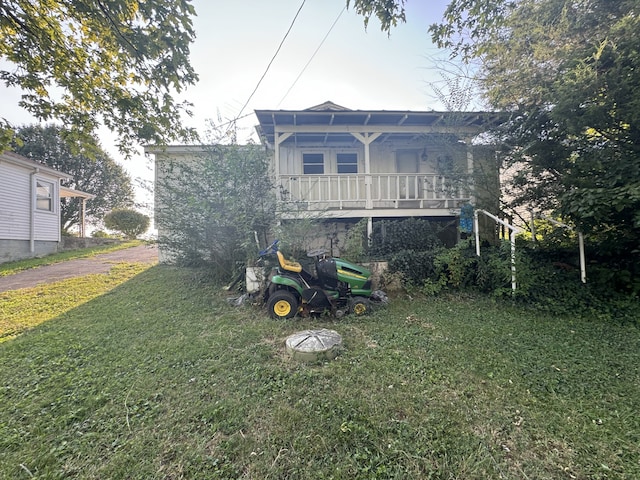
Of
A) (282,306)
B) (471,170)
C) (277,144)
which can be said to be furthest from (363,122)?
(282,306)

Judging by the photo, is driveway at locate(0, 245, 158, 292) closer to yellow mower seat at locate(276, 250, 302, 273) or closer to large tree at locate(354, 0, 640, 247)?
yellow mower seat at locate(276, 250, 302, 273)

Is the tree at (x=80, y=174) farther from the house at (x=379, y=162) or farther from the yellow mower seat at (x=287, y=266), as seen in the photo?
the yellow mower seat at (x=287, y=266)

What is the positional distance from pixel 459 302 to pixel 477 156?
3.51 metres

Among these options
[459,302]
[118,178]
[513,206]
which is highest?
[118,178]

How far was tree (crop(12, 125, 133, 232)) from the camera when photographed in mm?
18969

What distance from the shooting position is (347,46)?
6.10 metres

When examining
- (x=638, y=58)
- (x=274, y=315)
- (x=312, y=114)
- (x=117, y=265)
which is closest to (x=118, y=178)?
(x=117, y=265)

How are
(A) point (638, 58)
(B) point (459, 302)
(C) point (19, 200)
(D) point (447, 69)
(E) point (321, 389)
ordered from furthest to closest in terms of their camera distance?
(C) point (19, 200) < (D) point (447, 69) < (B) point (459, 302) < (A) point (638, 58) < (E) point (321, 389)

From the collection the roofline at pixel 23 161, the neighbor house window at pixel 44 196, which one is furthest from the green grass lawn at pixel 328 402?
the neighbor house window at pixel 44 196

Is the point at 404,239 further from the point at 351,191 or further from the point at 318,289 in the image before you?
the point at 318,289

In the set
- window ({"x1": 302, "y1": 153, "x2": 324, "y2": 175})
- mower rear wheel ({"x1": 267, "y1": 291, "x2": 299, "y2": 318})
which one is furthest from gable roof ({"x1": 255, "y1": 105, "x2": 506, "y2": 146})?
mower rear wheel ({"x1": 267, "y1": 291, "x2": 299, "y2": 318})

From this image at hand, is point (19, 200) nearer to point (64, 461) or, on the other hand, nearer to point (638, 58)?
point (64, 461)

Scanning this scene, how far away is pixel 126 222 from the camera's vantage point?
17.9 meters

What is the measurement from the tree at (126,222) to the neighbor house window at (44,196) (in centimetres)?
576
